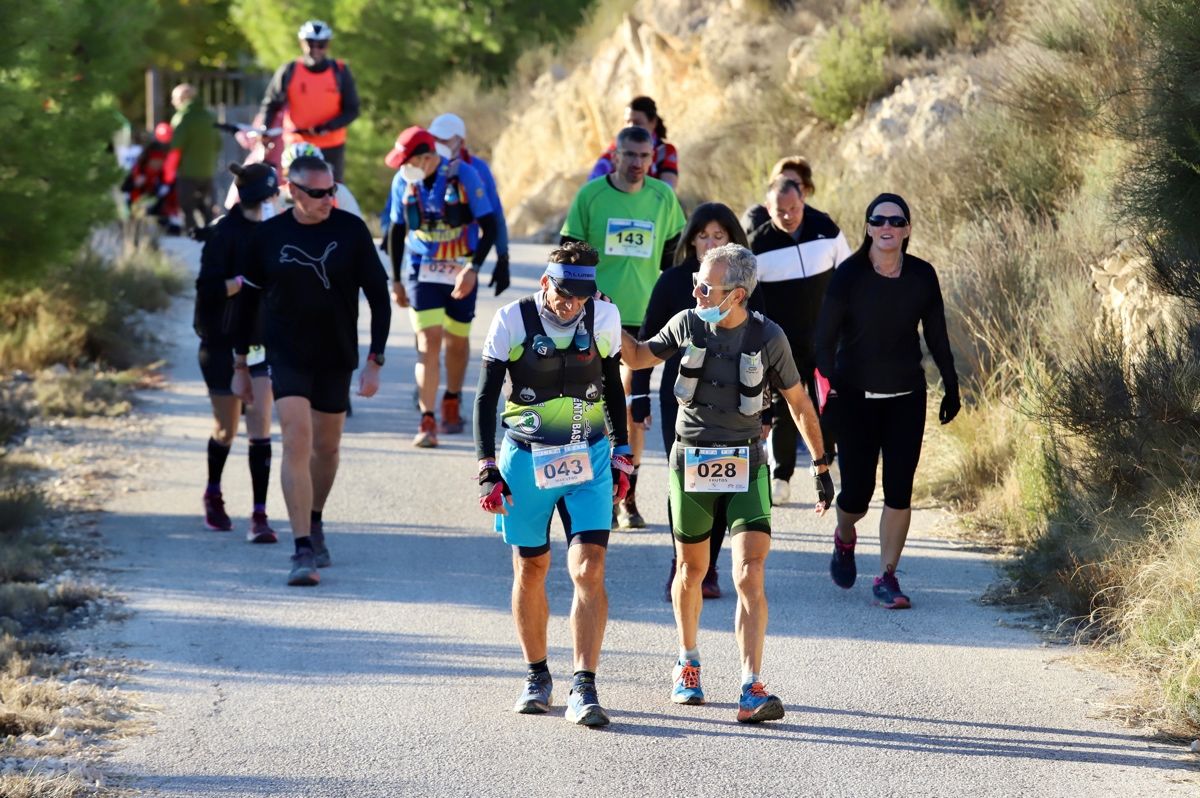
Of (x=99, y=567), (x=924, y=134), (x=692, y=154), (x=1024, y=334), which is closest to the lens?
(x=99, y=567)

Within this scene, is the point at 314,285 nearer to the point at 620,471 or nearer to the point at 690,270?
the point at 690,270

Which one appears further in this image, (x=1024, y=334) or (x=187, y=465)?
(x=187, y=465)

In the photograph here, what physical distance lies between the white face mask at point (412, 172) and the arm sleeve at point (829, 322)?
12.5ft

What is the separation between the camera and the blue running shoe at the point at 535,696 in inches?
263

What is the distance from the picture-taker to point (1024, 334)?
10727 millimetres

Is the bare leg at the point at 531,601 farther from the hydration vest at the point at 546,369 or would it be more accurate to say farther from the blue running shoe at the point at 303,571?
the blue running shoe at the point at 303,571

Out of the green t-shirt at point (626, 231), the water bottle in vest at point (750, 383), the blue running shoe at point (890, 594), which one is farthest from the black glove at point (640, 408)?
the water bottle in vest at point (750, 383)

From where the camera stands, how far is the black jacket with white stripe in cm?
927

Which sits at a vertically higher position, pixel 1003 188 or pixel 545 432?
pixel 1003 188

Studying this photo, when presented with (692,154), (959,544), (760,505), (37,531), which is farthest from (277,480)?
(692,154)

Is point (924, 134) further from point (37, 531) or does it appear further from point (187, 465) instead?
point (37, 531)

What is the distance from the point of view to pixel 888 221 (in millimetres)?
8008

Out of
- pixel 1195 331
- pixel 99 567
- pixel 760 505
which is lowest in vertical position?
pixel 99 567

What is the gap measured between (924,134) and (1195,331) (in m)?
9.36
